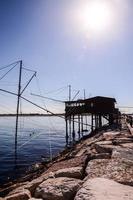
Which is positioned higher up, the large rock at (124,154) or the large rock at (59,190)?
the large rock at (124,154)

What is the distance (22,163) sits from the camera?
25953 millimetres

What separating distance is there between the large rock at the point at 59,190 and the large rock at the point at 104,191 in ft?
1.22

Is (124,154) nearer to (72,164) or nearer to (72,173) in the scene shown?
(72,164)

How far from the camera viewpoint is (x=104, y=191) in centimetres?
512

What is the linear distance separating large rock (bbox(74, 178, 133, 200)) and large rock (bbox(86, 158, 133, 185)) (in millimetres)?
454

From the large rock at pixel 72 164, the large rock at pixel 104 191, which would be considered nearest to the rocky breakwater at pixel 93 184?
the large rock at pixel 104 191

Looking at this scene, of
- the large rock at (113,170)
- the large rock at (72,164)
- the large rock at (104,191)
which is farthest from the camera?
the large rock at (72,164)

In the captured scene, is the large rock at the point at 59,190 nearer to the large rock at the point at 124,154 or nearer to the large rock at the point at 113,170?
the large rock at the point at 113,170

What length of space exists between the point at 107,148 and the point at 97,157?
1522 millimetres

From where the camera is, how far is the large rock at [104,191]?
4.86 m

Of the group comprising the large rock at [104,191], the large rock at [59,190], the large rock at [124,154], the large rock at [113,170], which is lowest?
the large rock at [59,190]

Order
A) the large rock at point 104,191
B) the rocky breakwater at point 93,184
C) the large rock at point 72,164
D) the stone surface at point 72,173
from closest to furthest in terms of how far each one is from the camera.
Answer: the large rock at point 104,191 < the rocky breakwater at point 93,184 < the stone surface at point 72,173 < the large rock at point 72,164

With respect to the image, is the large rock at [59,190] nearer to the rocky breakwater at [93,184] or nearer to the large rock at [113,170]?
the rocky breakwater at [93,184]

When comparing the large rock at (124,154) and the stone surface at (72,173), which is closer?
the stone surface at (72,173)
